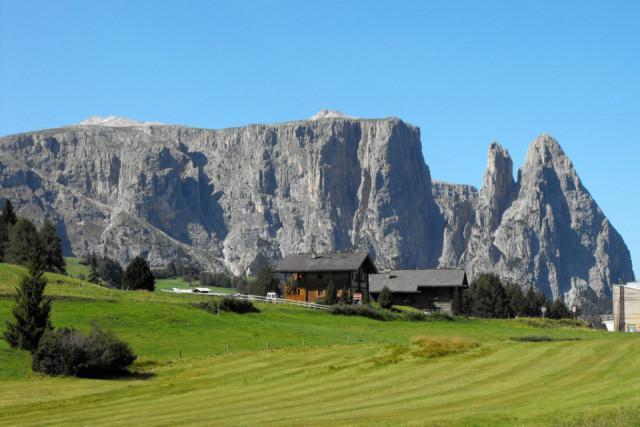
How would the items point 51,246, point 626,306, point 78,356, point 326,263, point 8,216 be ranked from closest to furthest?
1. point 78,356
2. point 326,263
3. point 51,246
4. point 626,306
5. point 8,216

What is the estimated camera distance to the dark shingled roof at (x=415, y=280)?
4847 inches

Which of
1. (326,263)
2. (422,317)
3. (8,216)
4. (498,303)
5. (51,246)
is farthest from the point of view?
(498,303)

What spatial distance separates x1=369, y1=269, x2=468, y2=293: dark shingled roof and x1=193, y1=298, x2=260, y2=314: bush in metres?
41.6

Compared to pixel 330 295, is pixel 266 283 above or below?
above

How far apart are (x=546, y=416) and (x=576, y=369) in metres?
15.5

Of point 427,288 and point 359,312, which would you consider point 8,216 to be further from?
point 359,312

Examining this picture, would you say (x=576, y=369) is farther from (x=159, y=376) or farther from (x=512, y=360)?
(x=159, y=376)

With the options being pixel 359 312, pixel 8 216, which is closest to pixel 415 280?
pixel 359 312

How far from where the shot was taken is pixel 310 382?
43.7 metres

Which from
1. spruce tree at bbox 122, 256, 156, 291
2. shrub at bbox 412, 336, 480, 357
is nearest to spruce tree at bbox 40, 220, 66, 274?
spruce tree at bbox 122, 256, 156, 291

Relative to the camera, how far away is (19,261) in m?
119

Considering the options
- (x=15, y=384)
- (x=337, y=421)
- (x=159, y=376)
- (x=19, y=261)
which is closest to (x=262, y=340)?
(x=159, y=376)

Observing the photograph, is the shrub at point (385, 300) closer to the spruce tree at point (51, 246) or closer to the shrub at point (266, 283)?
the shrub at point (266, 283)

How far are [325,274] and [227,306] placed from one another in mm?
34536
